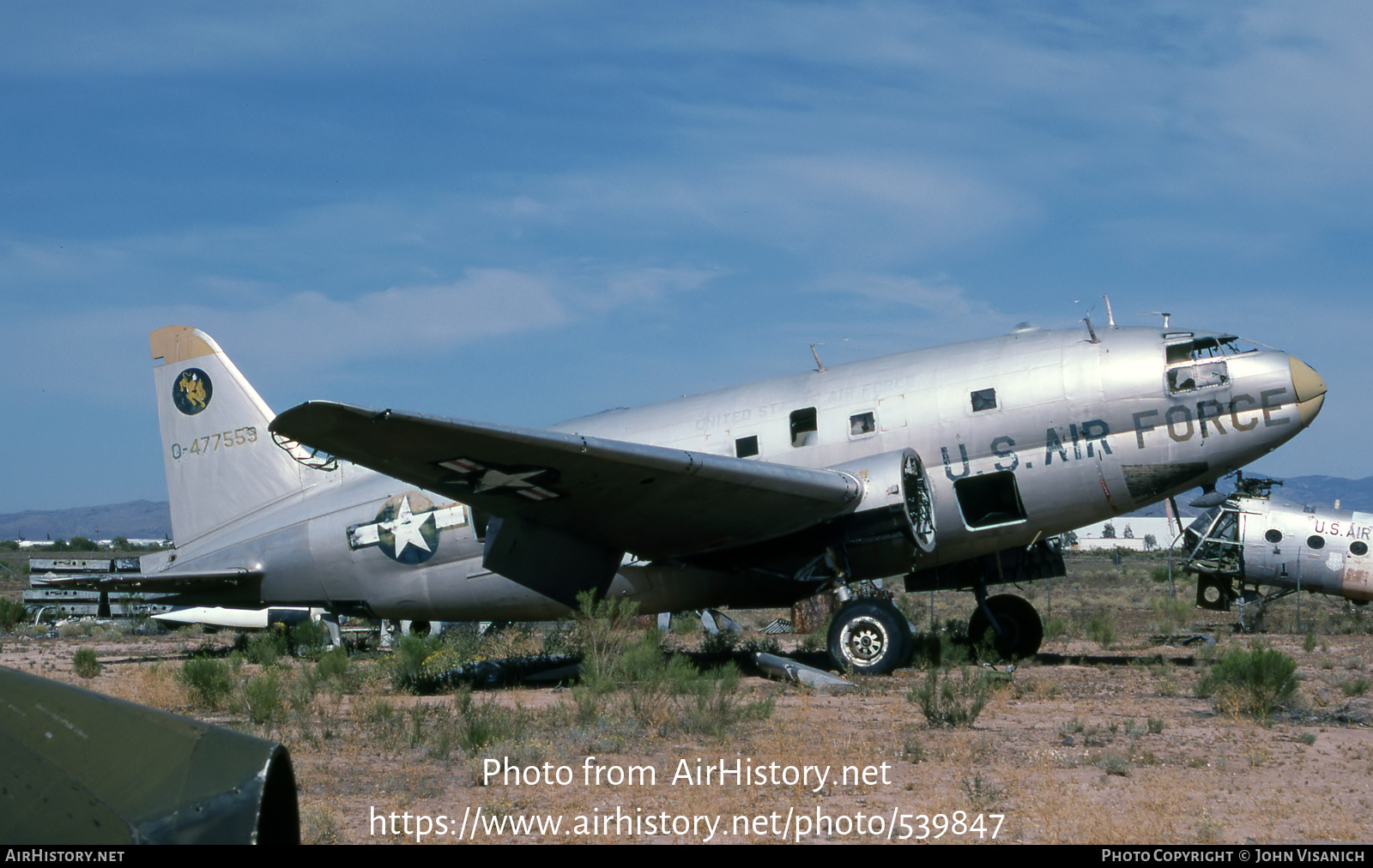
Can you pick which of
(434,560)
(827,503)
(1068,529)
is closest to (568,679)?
(434,560)

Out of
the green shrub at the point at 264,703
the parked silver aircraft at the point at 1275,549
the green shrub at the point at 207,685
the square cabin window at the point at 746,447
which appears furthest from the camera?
the parked silver aircraft at the point at 1275,549

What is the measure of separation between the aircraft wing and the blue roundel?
8135 mm

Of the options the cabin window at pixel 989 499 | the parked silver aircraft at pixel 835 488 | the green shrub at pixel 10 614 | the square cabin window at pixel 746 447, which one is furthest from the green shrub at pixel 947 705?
the green shrub at pixel 10 614

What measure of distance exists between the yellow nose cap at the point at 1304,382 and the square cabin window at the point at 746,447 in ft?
23.1

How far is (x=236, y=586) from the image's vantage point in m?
17.7

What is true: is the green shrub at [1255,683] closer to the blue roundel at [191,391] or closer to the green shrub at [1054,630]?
the green shrub at [1054,630]

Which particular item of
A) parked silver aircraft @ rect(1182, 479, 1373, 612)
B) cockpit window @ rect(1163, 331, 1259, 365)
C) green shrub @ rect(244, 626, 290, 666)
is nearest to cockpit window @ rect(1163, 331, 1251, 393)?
cockpit window @ rect(1163, 331, 1259, 365)

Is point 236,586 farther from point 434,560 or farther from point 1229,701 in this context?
point 1229,701

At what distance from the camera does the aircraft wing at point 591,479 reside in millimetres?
10961

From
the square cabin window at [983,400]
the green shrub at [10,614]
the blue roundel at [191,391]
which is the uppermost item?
the blue roundel at [191,391]

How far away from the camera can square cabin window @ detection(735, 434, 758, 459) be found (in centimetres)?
1580

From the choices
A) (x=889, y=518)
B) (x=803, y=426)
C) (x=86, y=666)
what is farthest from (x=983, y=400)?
(x=86, y=666)

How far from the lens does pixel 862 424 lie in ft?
50.8

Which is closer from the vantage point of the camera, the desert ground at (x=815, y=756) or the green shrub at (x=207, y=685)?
the desert ground at (x=815, y=756)
